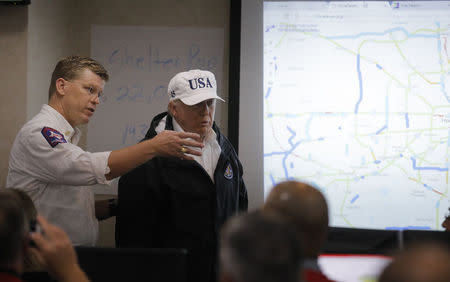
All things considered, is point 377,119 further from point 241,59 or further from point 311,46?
point 241,59

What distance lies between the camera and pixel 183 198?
198 cm

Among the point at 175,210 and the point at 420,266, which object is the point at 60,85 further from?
the point at 420,266

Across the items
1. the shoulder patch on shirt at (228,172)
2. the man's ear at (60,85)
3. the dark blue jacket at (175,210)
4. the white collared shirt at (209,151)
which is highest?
the man's ear at (60,85)

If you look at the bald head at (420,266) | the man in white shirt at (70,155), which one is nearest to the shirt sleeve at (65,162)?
the man in white shirt at (70,155)

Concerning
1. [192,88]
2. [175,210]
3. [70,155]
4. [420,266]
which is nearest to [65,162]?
[70,155]

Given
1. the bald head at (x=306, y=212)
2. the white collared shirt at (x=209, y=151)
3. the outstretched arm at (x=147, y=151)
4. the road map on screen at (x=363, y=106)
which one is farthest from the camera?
the road map on screen at (x=363, y=106)

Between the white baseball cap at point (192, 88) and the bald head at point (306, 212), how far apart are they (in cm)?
102

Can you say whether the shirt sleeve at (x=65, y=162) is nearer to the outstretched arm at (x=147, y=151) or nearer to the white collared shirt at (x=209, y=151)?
the outstretched arm at (x=147, y=151)

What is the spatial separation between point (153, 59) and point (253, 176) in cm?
98

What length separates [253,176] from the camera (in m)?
2.65

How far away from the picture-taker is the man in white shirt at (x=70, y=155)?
5.78ft

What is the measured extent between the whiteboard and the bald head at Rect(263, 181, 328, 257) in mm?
1924

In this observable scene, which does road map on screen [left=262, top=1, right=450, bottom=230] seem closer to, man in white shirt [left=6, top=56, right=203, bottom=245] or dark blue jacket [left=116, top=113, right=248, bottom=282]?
dark blue jacket [left=116, top=113, right=248, bottom=282]

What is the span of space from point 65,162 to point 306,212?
1065 millimetres
